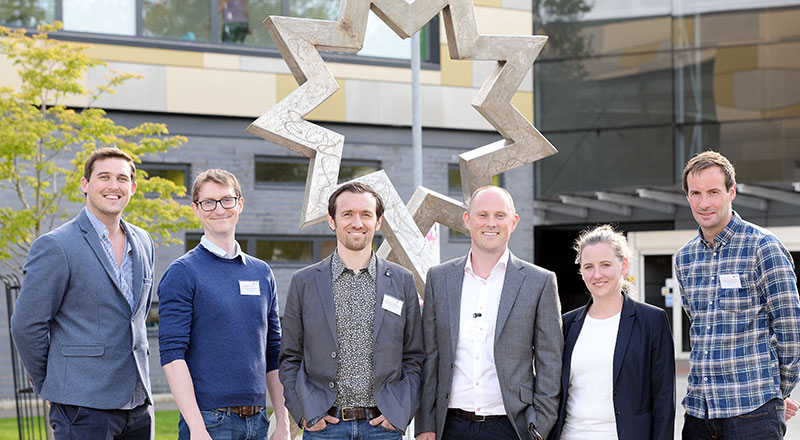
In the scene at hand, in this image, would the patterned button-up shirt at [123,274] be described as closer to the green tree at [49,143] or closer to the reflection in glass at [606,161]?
the green tree at [49,143]

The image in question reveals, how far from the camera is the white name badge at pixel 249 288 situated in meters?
4.32

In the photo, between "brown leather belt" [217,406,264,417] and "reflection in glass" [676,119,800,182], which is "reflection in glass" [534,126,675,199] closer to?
"reflection in glass" [676,119,800,182]

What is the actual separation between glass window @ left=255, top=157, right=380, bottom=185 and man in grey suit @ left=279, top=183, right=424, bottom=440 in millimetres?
11358

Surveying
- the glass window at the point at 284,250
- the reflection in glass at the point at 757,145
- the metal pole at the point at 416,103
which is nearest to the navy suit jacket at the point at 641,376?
the metal pole at the point at 416,103

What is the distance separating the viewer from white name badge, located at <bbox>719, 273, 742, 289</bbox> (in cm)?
433

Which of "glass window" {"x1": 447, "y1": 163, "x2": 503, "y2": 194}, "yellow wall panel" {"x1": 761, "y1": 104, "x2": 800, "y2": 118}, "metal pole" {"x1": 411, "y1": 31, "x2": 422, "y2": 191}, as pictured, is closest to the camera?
"metal pole" {"x1": 411, "y1": 31, "x2": 422, "y2": 191}

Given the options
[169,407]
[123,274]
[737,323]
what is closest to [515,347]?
[737,323]

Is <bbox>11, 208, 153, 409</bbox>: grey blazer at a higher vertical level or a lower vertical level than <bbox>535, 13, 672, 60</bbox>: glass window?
lower

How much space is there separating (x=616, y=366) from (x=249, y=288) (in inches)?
67.4

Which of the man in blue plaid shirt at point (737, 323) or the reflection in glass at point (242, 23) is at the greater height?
the reflection in glass at point (242, 23)

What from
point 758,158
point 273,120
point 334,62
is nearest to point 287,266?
point 334,62

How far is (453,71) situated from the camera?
652 inches

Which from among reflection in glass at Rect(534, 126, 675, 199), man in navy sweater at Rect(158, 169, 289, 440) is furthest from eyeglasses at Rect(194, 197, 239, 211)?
reflection in glass at Rect(534, 126, 675, 199)

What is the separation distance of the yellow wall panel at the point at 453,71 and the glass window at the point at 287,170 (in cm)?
214
